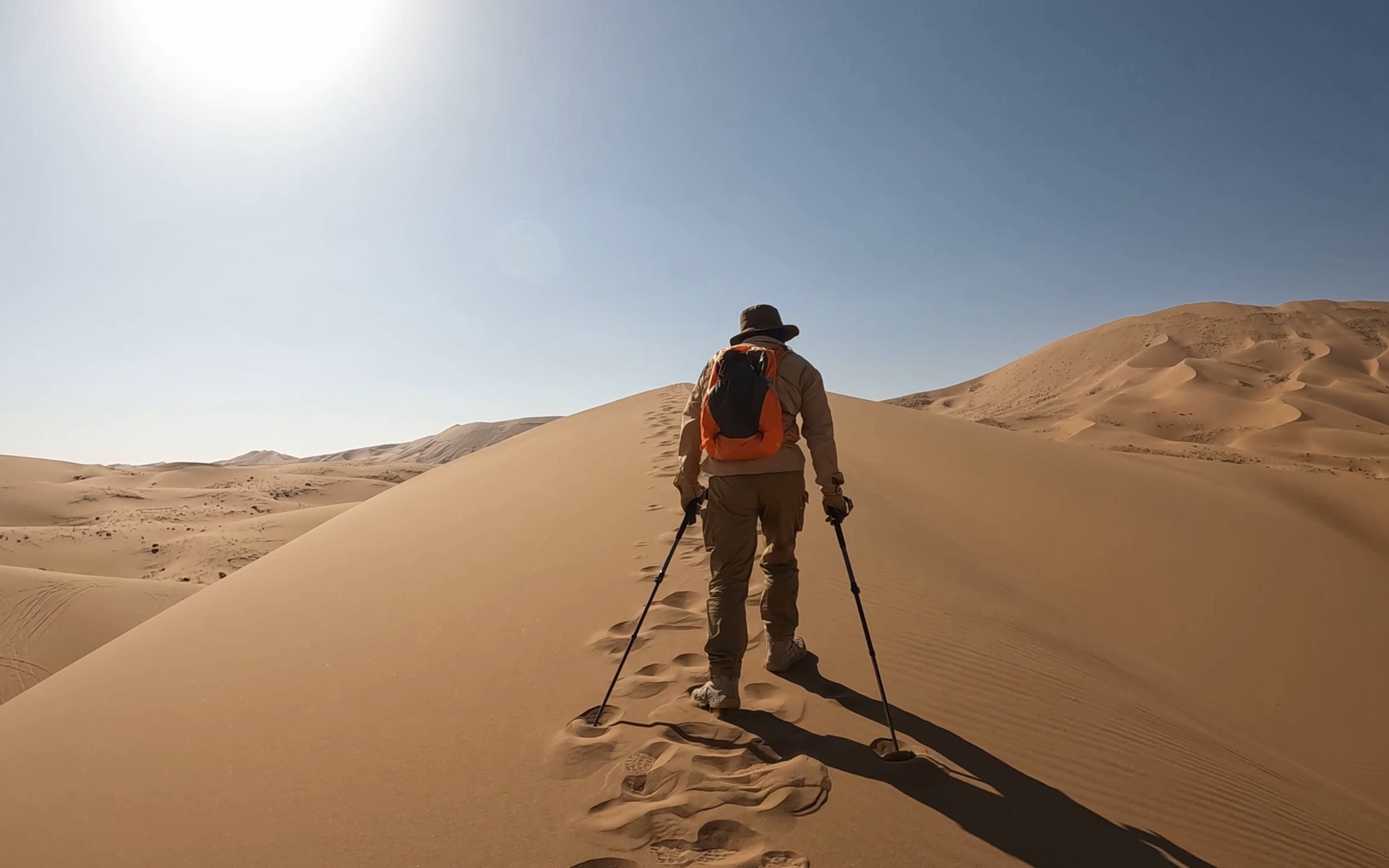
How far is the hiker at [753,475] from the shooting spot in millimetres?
3045

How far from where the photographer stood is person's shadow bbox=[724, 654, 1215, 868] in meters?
2.17

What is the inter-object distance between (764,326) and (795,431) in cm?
58

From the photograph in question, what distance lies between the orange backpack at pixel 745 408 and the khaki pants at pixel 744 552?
17 cm

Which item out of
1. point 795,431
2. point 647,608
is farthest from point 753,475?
point 647,608

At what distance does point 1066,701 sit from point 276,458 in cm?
12758

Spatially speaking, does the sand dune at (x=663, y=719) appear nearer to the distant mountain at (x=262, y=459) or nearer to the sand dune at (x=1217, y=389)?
the sand dune at (x=1217, y=389)

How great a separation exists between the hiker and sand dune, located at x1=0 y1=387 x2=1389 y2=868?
11.5 inches

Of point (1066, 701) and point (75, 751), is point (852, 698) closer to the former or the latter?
point (1066, 701)

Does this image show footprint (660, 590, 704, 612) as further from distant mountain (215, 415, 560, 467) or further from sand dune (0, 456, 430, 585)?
distant mountain (215, 415, 560, 467)

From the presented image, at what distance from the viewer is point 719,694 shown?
2.93 m

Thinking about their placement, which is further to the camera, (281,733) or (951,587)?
(951,587)

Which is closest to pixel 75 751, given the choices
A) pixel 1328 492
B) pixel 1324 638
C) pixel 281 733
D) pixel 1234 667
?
pixel 281 733

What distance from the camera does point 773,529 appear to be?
3232 mm

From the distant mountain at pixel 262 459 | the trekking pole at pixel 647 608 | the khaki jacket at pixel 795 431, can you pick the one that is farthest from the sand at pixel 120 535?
the distant mountain at pixel 262 459
